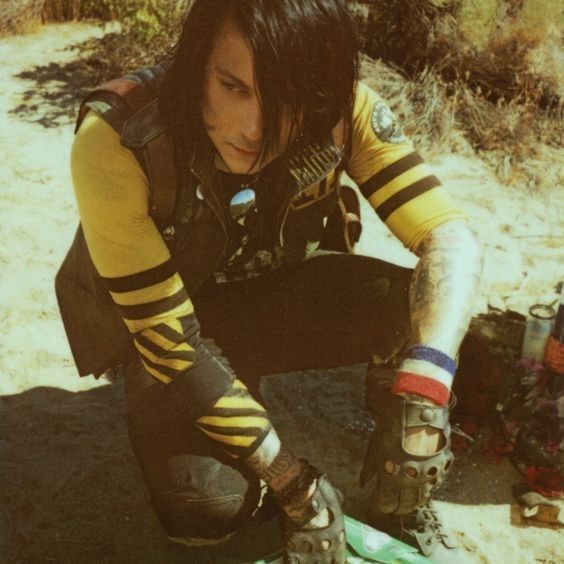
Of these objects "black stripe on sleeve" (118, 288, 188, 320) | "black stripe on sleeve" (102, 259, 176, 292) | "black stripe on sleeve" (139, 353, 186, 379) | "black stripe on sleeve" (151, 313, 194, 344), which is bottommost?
"black stripe on sleeve" (139, 353, 186, 379)

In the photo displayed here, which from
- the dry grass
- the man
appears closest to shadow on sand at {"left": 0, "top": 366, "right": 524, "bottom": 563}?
the man

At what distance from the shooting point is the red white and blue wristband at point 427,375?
2131 millimetres

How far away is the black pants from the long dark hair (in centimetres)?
62

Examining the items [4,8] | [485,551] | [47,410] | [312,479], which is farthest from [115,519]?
[4,8]

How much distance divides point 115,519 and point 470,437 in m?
1.27

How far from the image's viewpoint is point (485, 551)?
254 centimetres

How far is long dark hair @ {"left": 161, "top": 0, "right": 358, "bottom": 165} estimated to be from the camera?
1881 millimetres

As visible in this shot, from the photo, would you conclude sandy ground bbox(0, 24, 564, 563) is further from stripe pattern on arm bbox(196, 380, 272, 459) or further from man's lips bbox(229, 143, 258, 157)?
man's lips bbox(229, 143, 258, 157)

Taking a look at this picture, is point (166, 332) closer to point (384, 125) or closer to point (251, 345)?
point (251, 345)

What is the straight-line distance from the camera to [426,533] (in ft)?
8.11

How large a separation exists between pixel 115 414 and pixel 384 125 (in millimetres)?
1515

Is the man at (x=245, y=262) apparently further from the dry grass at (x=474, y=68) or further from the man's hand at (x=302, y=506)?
the dry grass at (x=474, y=68)

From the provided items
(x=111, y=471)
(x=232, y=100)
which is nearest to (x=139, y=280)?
(x=232, y=100)

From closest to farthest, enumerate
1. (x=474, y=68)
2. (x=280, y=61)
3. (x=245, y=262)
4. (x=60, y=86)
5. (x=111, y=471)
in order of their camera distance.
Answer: (x=280, y=61), (x=245, y=262), (x=111, y=471), (x=474, y=68), (x=60, y=86)
